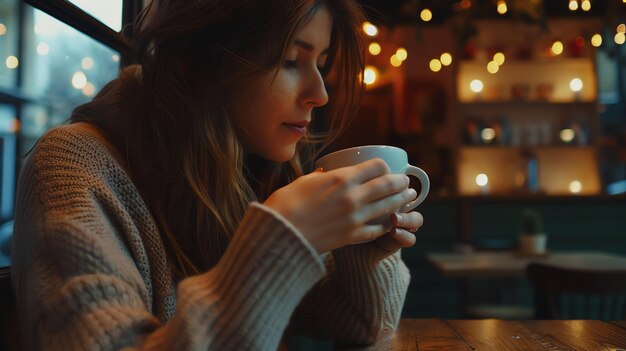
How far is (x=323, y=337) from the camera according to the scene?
107cm

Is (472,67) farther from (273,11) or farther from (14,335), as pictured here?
(14,335)

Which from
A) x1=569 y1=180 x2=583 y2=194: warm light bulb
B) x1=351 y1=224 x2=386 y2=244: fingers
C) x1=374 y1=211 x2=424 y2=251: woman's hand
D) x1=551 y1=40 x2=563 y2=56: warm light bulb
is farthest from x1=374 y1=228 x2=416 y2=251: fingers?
x1=569 y1=180 x2=583 y2=194: warm light bulb

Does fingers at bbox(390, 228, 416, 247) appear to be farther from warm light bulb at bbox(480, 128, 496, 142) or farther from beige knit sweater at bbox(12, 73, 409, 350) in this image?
warm light bulb at bbox(480, 128, 496, 142)

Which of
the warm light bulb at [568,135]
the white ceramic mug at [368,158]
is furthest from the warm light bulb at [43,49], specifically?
the warm light bulb at [568,135]

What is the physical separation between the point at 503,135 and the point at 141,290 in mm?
4985

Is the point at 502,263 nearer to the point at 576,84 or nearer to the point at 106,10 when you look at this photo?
the point at 106,10

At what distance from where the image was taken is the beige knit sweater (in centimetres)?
59

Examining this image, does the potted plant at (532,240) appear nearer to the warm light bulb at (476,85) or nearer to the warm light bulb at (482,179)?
the warm light bulb at (482,179)

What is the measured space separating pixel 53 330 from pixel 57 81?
36.0 inches

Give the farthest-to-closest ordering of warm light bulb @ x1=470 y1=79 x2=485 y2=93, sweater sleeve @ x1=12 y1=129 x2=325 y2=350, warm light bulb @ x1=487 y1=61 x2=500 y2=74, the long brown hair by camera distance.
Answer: warm light bulb @ x1=470 y1=79 x2=485 y2=93 → warm light bulb @ x1=487 y1=61 x2=500 y2=74 → the long brown hair → sweater sleeve @ x1=12 y1=129 x2=325 y2=350

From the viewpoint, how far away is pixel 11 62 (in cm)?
107

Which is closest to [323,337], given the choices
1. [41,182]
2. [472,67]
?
[41,182]

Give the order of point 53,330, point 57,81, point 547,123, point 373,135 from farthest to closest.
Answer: point 373,135 → point 547,123 → point 57,81 → point 53,330

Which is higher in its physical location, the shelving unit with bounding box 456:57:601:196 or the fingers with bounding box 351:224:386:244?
the shelving unit with bounding box 456:57:601:196
